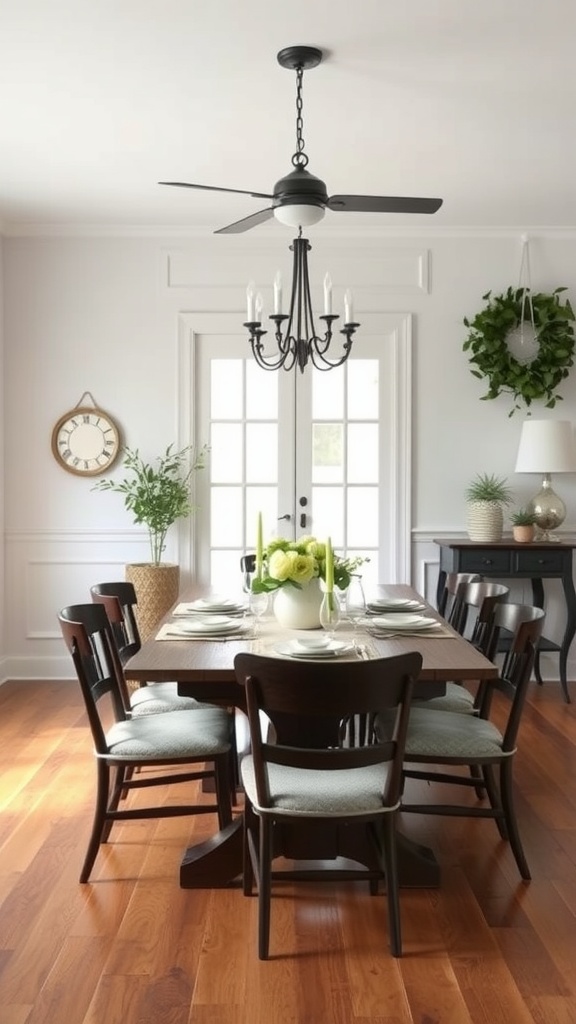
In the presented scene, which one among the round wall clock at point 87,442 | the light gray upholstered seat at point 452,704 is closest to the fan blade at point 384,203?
the light gray upholstered seat at point 452,704

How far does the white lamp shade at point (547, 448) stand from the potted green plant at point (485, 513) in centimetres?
25

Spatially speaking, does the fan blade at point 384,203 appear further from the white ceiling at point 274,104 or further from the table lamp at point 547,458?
the table lamp at point 547,458

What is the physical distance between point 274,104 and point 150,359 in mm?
2331

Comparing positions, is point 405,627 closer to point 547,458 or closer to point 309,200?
point 309,200

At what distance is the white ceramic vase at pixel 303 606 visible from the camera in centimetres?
338

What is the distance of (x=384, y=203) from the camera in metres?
3.26

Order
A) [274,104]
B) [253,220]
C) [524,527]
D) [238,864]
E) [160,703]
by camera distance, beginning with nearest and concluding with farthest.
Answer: [238,864] < [253,220] < [160,703] < [274,104] < [524,527]

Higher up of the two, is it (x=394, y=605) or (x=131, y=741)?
(x=394, y=605)

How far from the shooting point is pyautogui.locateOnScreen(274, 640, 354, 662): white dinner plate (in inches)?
112

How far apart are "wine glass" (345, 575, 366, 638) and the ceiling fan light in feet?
4.36

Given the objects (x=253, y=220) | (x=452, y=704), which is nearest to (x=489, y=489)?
(x=452, y=704)

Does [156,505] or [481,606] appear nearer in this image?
[481,606]

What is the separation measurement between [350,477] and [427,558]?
0.71 meters

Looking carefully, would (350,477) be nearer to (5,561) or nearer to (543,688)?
(543,688)
